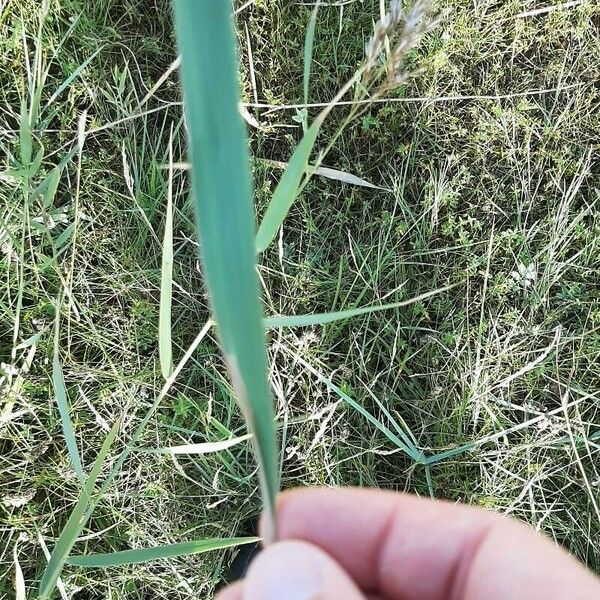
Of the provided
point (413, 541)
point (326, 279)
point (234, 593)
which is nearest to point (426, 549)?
point (413, 541)

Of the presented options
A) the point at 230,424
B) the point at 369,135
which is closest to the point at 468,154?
the point at 369,135

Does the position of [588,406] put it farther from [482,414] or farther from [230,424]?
[230,424]

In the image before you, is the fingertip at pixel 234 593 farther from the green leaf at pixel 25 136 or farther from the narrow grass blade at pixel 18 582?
the green leaf at pixel 25 136

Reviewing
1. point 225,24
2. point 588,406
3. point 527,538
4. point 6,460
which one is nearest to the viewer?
point 225,24

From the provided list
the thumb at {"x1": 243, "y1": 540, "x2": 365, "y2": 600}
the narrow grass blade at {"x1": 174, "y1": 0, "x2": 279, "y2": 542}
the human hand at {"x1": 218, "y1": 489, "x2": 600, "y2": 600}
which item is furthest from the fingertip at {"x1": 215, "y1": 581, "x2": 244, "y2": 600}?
the narrow grass blade at {"x1": 174, "y1": 0, "x2": 279, "y2": 542}

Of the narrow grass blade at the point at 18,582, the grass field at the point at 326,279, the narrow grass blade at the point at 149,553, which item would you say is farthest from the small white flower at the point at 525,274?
the narrow grass blade at the point at 18,582

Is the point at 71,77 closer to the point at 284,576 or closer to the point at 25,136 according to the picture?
the point at 25,136
